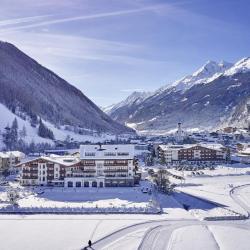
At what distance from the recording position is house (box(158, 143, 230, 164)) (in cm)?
14250

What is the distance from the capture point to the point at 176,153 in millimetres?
145000

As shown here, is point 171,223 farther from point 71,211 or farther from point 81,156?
point 81,156

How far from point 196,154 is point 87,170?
53490 millimetres

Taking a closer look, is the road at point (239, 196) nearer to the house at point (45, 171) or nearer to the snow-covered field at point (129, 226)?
the snow-covered field at point (129, 226)

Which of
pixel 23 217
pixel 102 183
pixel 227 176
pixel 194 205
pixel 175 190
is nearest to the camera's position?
pixel 23 217

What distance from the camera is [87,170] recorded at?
97.8m

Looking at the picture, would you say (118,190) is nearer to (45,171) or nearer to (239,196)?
(45,171)

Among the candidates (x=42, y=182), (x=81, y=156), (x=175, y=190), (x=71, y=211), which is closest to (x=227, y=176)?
(x=175, y=190)

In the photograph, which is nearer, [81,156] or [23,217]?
[23,217]

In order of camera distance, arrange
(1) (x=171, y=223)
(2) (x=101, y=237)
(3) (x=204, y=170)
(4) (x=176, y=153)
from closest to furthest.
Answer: (2) (x=101, y=237) < (1) (x=171, y=223) < (3) (x=204, y=170) < (4) (x=176, y=153)

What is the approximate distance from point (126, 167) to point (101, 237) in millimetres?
41786

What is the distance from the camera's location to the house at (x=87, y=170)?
96.8 meters

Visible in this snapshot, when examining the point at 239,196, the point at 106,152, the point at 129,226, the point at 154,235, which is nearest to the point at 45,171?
the point at 106,152

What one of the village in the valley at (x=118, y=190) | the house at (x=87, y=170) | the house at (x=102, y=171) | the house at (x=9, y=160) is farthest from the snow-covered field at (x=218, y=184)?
the house at (x=9, y=160)
